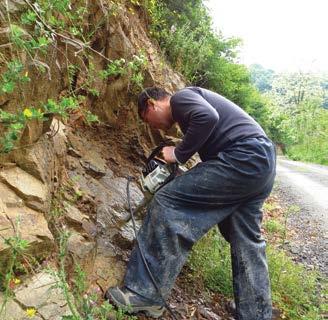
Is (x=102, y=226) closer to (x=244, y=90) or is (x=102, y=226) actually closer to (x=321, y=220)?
(x=321, y=220)

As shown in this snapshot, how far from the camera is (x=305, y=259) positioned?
533 cm

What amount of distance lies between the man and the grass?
571 millimetres

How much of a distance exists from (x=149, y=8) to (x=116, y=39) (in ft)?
6.19

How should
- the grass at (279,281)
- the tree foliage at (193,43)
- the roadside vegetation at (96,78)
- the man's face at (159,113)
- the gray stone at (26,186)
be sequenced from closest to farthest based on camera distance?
the roadside vegetation at (96,78) < the gray stone at (26,186) < the man's face at (159,113) < the grass at (279,281) < the tree foliage at (193,43)

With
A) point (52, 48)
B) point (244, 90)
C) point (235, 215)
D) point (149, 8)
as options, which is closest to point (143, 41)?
point (149, 8)

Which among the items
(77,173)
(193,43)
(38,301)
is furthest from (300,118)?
(38,301)

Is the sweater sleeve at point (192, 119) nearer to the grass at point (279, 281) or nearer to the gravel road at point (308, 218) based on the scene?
the grass at point (279, 281)

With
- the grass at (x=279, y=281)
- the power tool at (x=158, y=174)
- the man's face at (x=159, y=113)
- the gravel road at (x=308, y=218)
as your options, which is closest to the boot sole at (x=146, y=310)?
the grass at (x=279, y=281)

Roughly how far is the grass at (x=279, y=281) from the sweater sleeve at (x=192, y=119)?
1195 millimetres

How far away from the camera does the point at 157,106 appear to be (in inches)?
140

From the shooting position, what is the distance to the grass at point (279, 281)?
151 inches

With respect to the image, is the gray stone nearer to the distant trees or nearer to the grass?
the grass

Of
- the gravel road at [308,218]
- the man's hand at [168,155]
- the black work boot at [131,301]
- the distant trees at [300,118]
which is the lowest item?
the distant trees at [300,118]

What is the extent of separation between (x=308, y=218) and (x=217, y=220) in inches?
179
